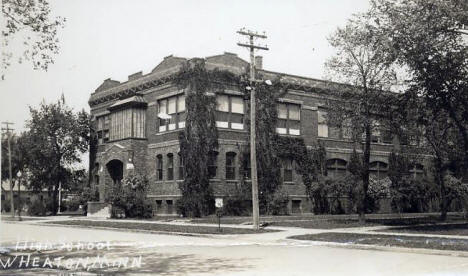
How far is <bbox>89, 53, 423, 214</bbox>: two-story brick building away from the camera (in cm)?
3672

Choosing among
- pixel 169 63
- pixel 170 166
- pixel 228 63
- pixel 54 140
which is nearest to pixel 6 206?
pixel 54 140

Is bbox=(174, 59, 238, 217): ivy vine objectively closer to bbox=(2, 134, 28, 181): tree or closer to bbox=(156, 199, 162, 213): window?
bbox=(156, 199, 162, 213): window

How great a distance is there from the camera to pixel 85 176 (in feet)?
169

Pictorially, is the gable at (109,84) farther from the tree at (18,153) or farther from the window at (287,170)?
the window at (287,170)

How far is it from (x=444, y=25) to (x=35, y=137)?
3446cm

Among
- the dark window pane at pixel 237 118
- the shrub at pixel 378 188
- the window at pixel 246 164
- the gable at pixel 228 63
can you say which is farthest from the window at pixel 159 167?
the shrub at pixel 378 188

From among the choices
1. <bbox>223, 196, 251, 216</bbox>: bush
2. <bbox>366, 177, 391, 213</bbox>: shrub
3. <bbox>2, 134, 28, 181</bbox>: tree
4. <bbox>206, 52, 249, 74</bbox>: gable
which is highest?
<bbox>206, 52, 249, 74</bbox>: gable

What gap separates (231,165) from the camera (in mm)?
36938

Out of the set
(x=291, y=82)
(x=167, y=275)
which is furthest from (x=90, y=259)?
(x=291, y=82)

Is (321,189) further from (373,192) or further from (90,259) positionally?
(90,259)

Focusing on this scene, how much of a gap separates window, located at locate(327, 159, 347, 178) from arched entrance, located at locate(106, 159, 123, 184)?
15884 millimetres

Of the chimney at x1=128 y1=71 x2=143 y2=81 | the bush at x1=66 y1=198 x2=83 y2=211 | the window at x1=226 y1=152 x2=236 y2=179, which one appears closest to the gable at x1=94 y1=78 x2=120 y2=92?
the chimney at x1=128 y1=71 x2=143 y2=81

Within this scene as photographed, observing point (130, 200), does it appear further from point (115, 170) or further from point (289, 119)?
point (289, 119)

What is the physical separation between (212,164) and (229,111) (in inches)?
152
